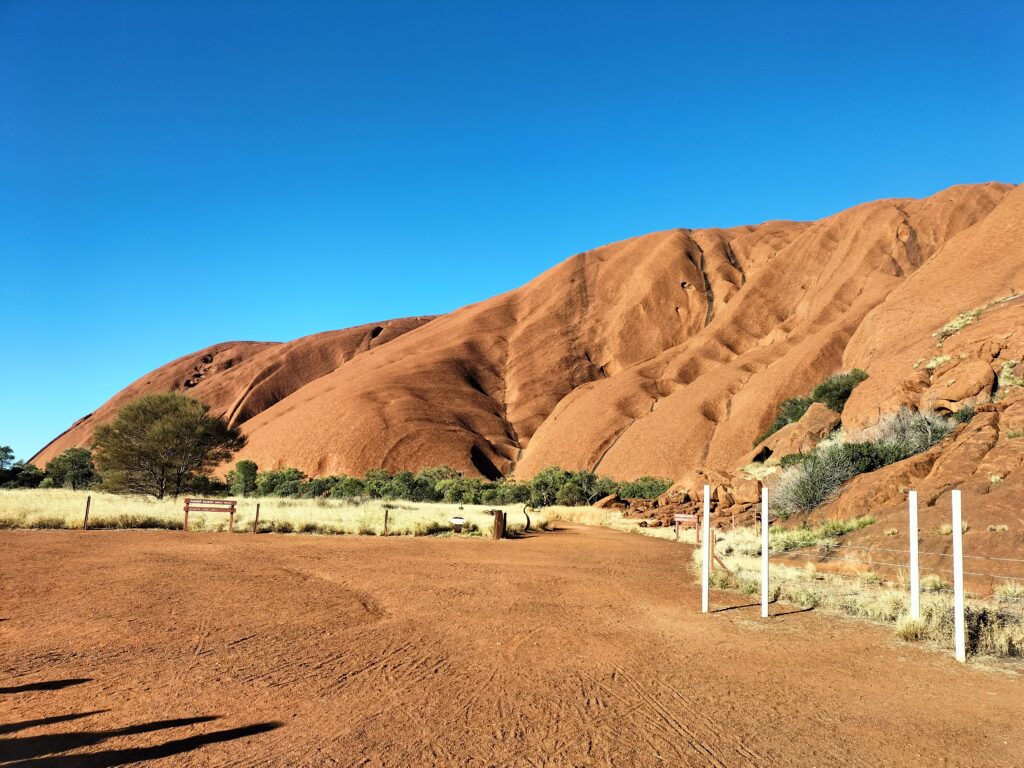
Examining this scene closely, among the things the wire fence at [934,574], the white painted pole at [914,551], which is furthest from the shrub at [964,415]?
the white painted pole at [914,551]

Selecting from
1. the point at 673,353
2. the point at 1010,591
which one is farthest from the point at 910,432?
the point at 673,353

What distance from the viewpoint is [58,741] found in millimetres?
4938

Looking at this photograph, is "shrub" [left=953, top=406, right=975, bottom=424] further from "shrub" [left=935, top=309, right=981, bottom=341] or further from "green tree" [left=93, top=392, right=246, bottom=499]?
"green tree" [left=93, top=392, right=246, bottom=499]

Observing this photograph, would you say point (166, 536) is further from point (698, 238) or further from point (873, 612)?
point (698, 238)

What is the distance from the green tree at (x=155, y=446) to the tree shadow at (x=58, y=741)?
40497 millimetres

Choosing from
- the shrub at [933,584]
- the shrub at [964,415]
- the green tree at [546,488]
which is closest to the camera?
the shrub at [933,584]

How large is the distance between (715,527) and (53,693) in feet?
73.8

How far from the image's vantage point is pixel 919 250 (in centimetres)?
6644

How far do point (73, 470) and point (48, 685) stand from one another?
68629 mm

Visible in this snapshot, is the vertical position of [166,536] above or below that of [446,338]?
below

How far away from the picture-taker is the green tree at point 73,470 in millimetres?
61594

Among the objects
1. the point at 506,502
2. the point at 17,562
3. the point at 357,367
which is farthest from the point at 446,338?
the point at 17,562

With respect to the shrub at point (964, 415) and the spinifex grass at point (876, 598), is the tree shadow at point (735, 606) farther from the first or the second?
the shrub at point (964, 415)

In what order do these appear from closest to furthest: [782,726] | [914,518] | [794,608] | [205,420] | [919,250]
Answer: [782,726]
[914,518]
[794,608]
[205,420]
[919,250]
